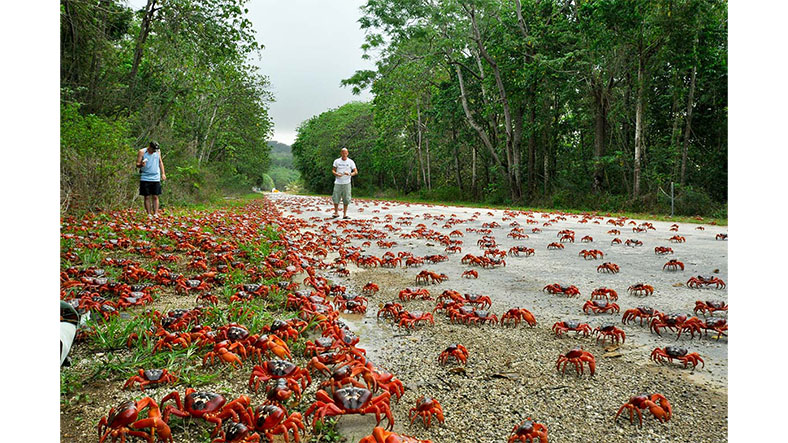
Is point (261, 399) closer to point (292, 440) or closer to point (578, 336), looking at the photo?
point (292, 440)

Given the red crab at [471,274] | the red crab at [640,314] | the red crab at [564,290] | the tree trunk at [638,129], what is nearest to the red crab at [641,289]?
the red crab at [564,290]

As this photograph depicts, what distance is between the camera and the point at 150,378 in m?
2.17

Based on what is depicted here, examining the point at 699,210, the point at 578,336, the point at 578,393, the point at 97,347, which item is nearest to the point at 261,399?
the point at 97,347

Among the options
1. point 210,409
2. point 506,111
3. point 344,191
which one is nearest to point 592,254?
point 210,409

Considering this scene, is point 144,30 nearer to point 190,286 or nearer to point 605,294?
point 190,286

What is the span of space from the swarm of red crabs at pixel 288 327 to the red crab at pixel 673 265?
2 centimetres

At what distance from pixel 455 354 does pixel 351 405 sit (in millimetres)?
845

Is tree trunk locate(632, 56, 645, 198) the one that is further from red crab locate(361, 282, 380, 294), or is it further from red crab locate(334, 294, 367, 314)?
red crab locate(334, 294, 367, 314)

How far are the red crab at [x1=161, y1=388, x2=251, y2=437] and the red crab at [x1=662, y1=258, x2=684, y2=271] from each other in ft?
16.4

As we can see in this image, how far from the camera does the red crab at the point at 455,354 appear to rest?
246 cm

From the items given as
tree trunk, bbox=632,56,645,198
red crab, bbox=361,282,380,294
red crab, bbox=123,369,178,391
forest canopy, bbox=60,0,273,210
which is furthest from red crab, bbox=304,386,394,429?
tree trunk, bbox=632,56,645,198

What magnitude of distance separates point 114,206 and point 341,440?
1358 centimetres

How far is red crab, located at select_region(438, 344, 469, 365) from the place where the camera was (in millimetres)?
2457

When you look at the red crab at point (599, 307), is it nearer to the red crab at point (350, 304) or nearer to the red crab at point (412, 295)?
the red crab at point (412, 295)
